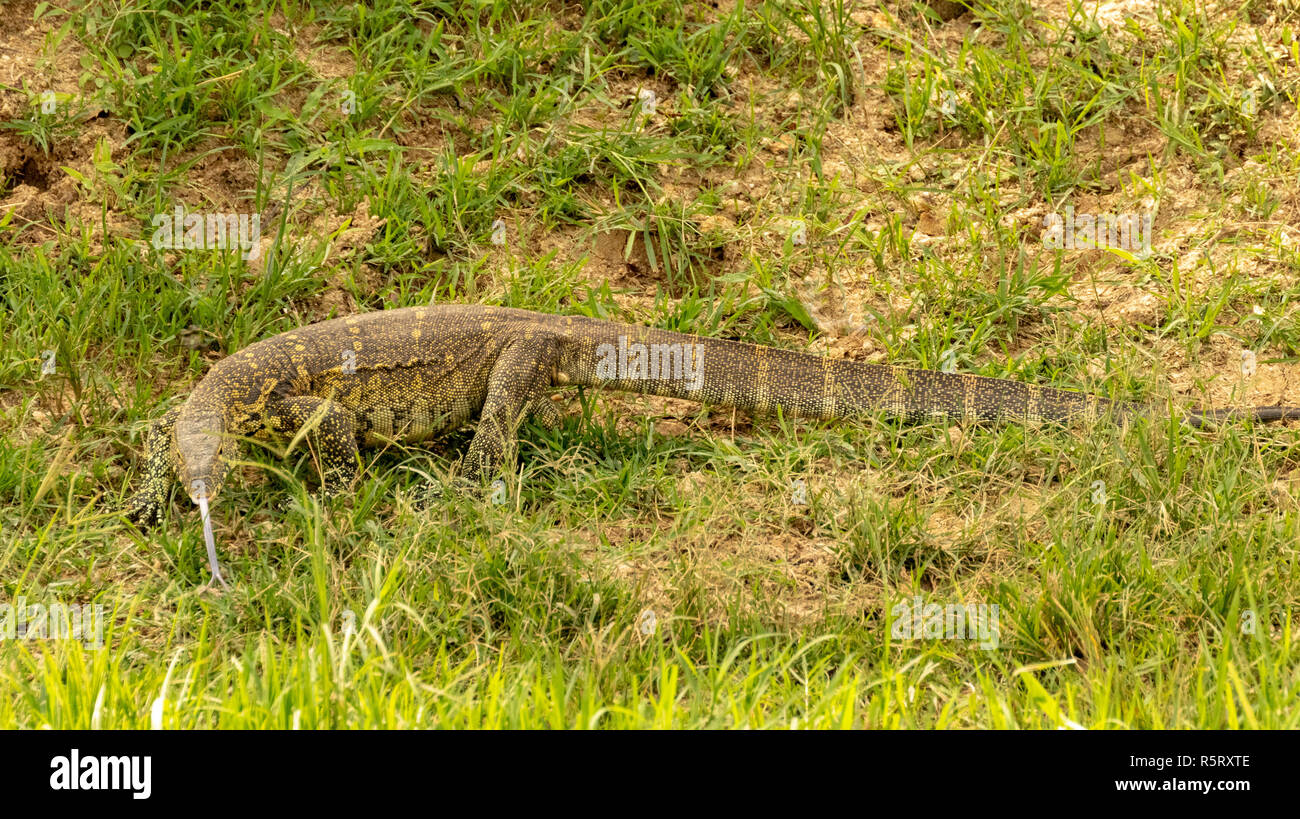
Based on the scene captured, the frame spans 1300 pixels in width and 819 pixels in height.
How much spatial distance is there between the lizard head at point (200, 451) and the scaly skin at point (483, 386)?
22 millimetres

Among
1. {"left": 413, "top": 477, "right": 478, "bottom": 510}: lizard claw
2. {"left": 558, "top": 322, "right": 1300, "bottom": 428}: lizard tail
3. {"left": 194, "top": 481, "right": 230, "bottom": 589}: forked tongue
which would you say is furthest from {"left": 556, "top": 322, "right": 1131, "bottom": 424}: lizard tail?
{"left": 194, "top": 481, "right": 230, "bottom": 589}: forked tongue

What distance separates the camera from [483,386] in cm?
569

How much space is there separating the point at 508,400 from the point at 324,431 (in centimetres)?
80

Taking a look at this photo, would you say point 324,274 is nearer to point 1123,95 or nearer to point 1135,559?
point 1135,559

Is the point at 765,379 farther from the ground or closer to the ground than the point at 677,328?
closer to the ground

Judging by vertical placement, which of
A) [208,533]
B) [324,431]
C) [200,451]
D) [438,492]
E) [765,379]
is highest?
[765,379]

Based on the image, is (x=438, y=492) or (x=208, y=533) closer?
(x=208, y=533)

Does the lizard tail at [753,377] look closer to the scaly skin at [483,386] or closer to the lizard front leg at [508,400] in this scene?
the scaly skin at [483,386]

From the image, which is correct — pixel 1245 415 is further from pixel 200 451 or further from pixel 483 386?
pixel 200 451

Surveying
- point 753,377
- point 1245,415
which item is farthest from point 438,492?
point 1245,415

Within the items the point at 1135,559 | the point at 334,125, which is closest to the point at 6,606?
the point at 334,125

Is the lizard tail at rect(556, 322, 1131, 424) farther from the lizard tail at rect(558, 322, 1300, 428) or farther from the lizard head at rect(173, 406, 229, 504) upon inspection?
the lizard head at rect(173, 406, 229, 504)

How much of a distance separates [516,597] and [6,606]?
73.4 inches

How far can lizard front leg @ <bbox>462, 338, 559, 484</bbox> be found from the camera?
5.46 meters
